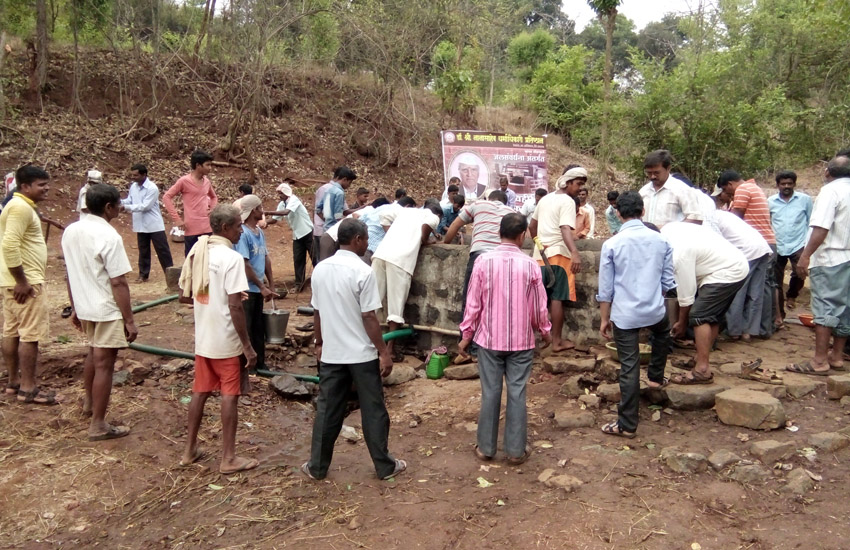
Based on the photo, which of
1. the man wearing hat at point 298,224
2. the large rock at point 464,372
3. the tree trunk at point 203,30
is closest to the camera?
the large rock at point 464,372

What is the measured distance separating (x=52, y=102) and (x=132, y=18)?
287 centimetres

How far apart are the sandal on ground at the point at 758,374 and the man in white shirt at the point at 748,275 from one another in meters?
0.67

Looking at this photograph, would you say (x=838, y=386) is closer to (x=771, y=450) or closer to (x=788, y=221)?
(x=771, y=450)

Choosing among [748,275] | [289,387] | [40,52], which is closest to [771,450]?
[748,275]

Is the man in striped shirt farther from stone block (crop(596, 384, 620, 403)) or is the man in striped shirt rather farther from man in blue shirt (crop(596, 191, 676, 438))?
man in blue shirt (crop(596, 191, 676, 438))

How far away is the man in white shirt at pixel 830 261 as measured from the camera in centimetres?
500

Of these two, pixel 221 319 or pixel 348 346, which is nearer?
pixel 348 346

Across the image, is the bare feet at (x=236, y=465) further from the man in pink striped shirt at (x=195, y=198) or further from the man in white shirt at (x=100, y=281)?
the man in pink striped shirt at (x=195, y=198)

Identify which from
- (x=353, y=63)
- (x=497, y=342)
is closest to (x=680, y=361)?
(x=497, y=342)

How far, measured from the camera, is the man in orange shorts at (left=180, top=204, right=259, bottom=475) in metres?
4.21

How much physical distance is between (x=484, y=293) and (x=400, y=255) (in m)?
2.62

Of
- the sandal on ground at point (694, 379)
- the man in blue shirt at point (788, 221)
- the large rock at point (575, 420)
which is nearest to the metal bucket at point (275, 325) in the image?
the large rock at point (575, 420)

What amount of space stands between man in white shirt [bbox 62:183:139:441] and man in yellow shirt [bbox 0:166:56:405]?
0.64 metres

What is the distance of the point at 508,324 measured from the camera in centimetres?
421
